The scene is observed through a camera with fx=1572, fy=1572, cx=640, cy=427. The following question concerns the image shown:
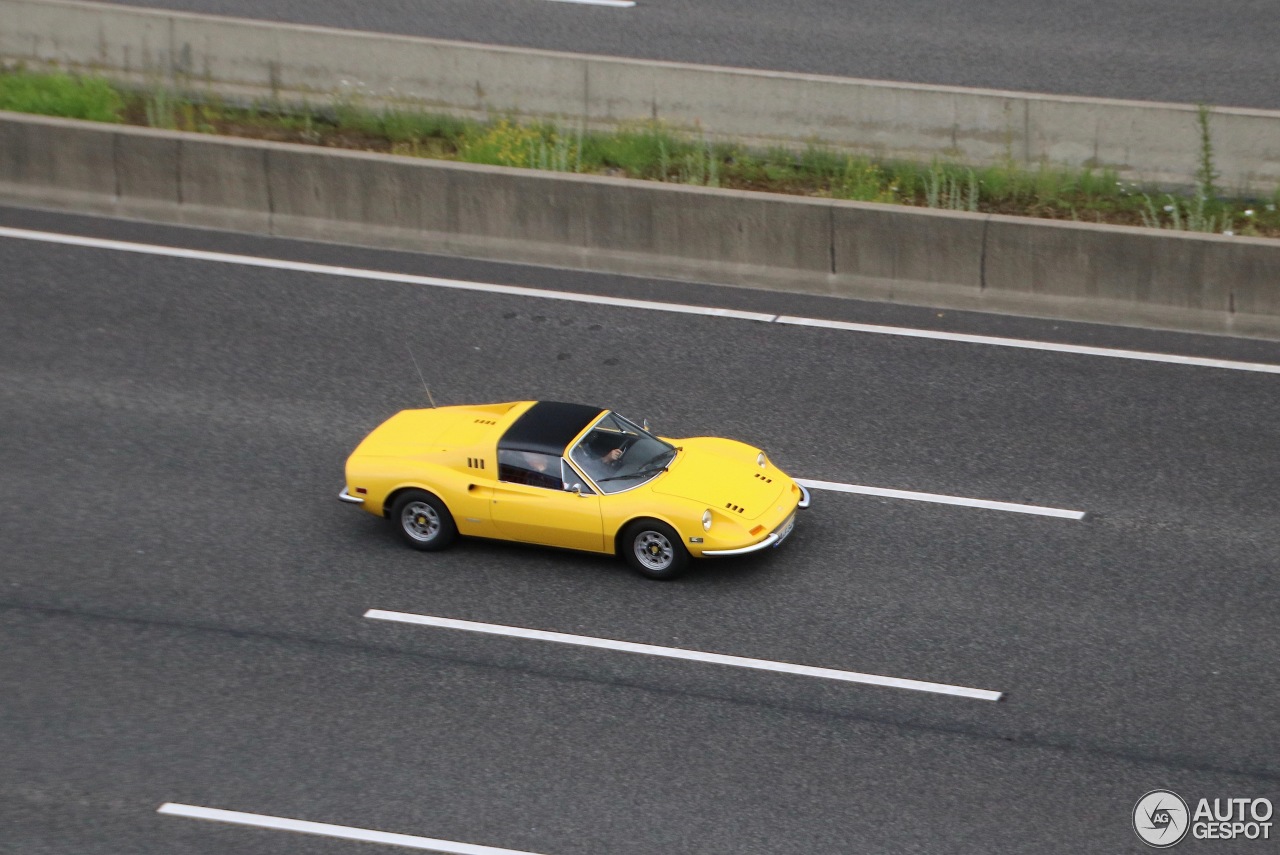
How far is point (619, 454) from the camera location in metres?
11.0

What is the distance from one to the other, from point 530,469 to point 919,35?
10307 mm

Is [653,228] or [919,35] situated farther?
[919,35]

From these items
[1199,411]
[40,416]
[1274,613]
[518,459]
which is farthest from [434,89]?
[1274,613]

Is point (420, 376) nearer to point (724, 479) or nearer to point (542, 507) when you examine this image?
point (542, 507)

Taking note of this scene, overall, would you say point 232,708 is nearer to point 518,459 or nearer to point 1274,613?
point 518,459

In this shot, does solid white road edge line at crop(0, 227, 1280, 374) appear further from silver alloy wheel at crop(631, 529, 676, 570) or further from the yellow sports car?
silver alloy wheel at crop(631, 529, 676, 570)

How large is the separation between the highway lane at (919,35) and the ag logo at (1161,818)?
10462 mm

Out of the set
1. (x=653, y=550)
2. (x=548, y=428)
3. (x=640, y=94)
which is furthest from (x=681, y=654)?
(x=640, y=94)

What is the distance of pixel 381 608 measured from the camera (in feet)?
34.4

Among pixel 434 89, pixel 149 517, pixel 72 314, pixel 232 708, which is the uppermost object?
pixel 434 89

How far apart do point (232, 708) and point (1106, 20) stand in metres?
14.3

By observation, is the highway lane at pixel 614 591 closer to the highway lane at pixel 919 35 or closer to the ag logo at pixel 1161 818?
the ag logo at pixel 1161 818

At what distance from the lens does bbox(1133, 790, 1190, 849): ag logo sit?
8.45 meters

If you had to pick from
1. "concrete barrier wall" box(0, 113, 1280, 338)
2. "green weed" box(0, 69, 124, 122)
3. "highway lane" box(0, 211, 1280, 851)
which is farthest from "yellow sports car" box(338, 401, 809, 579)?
"green weed" box(0, 69, 124, 122)
